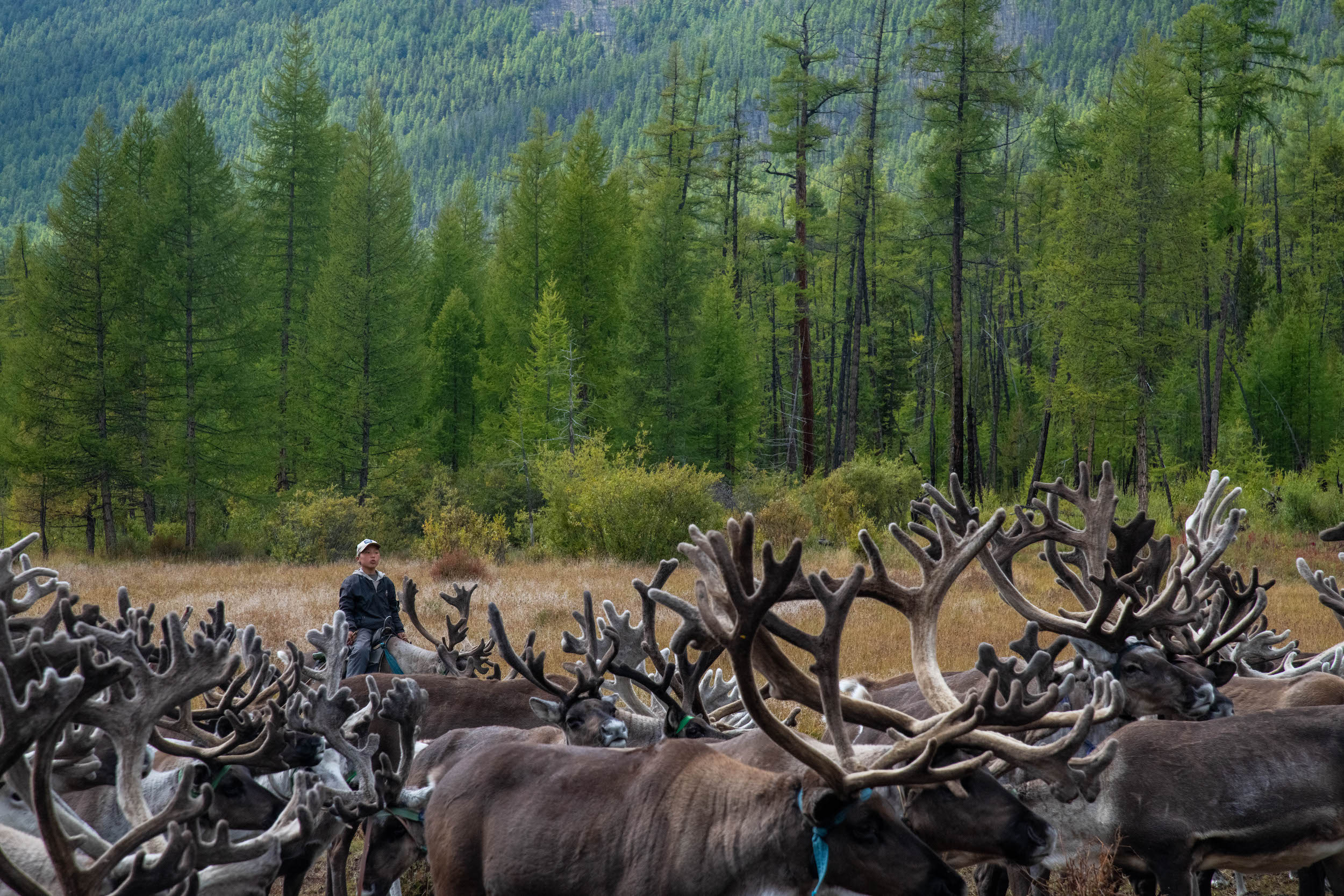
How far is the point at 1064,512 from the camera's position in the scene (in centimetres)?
2605

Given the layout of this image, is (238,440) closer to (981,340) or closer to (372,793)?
(372,793)

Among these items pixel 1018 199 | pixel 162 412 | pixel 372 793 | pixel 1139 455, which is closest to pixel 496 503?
pixel 162 412

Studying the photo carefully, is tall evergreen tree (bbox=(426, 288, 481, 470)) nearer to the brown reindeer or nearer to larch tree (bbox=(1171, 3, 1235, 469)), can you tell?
larch tree (bbox=(1171, 3, 1235, 469))

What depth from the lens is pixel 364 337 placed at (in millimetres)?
32906

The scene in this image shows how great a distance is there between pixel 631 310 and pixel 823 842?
31.7m

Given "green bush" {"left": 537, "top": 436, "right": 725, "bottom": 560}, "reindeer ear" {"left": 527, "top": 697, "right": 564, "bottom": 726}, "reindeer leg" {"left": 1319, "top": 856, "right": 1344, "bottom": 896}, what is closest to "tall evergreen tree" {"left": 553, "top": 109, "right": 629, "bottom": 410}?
"green bush" {"left": 537, "top": 436, "right": 725, "bottom": 560}

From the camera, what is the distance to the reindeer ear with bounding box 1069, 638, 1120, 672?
5852 millimetres

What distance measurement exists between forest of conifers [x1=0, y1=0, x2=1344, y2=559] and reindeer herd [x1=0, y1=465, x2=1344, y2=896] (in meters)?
17.1

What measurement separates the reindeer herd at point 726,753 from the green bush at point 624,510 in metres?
15.8

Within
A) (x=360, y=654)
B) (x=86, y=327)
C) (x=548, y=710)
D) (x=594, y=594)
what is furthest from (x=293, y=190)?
(x=548, y=710)

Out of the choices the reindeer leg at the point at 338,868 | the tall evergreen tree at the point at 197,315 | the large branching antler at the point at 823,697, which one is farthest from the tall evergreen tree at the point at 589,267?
the large branching antler at the point at 823,697

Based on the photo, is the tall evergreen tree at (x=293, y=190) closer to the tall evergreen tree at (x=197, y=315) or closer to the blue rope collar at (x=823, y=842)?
Result: the tall evergreen tree at (x=197, y=315)

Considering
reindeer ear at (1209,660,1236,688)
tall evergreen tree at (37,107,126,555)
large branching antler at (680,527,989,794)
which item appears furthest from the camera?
tall evergreen tree at (37,107,126,555)

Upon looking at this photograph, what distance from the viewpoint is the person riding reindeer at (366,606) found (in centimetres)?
912
